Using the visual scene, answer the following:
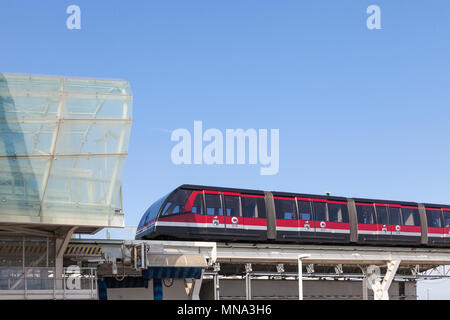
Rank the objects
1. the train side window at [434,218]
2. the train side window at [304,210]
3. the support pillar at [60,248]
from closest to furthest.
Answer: the support pillar at [60,248], the train side window at [304,210], the train side window at [434,218]

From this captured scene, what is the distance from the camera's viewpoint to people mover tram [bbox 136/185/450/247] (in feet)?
118

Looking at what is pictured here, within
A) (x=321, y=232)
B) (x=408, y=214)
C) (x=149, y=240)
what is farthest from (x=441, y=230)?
(x=149, y=240)

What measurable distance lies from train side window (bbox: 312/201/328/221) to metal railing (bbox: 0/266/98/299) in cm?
1476

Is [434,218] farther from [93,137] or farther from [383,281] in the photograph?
[93,137]

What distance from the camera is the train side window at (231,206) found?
122 feet

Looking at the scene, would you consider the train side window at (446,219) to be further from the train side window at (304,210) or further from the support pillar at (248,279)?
the support pillar at (248,279)

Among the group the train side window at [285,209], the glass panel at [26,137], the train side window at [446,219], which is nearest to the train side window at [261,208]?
the train side window at [285,209]

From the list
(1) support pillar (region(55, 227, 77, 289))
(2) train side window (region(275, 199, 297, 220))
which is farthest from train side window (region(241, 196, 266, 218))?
(1) support pillar (region(55, 227, 77, 289))

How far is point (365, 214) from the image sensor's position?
41.9 m

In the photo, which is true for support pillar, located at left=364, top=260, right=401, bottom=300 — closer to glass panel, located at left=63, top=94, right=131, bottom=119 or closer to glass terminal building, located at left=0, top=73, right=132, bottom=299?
glass terminal building, located at left=0, top=73, right=132, bottom=299

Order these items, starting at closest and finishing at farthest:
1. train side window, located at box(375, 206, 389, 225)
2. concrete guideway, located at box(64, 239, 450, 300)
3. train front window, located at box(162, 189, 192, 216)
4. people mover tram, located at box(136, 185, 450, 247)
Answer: concrete guideway, located at box(64, 239, 450, 300) < train front window, located at box(162, 189, 192, 216) < people mover tram, located at box(136, 185, 450, 247) < train side window, located at box(375, 206, 389, 225)

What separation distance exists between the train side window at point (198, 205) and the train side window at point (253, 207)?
2.56 metres

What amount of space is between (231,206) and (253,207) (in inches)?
54.7

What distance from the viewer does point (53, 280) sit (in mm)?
29625
